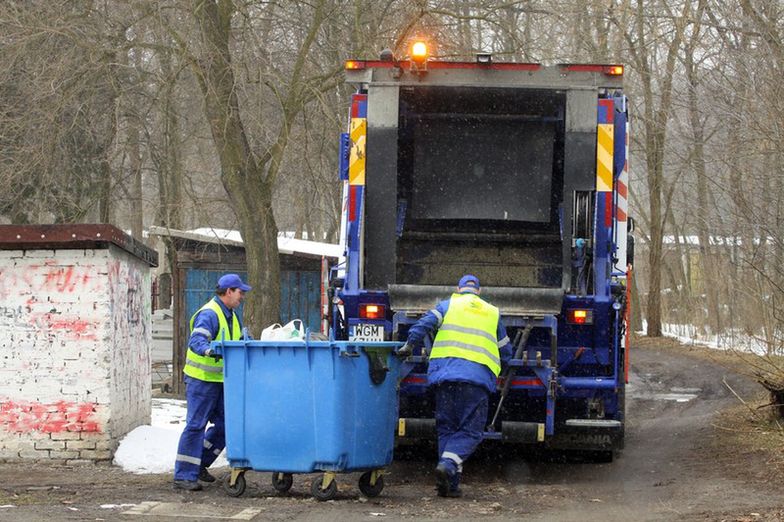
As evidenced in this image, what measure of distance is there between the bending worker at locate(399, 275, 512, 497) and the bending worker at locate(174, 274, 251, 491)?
1.27m

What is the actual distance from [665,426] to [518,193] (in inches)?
146

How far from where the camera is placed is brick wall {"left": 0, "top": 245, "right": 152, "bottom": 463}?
9.18 meters

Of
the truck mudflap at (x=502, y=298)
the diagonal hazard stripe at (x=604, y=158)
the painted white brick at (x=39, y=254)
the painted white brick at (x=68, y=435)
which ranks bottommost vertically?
the painted white brick at (x=68, y=435)

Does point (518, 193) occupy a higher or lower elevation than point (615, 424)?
higher

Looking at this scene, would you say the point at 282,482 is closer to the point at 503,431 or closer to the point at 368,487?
the point at 368,487

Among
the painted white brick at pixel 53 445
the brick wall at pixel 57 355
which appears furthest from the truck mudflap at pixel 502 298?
the painted white brick at pixel 53 445

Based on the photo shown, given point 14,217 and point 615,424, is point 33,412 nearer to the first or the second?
point 615,424

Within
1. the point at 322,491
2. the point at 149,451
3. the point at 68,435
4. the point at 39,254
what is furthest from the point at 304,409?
the point at 39,254

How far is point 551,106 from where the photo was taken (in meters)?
Answer: 9.29

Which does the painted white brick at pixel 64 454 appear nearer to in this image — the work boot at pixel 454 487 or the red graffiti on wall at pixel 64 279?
the red graffiti on wall at pixel 64 279

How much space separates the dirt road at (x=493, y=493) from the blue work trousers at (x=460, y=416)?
0.34 m

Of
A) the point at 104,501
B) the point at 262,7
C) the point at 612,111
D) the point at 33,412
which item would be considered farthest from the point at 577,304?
the point at 262,7

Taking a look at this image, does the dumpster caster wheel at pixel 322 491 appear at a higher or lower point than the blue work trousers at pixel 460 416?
lower

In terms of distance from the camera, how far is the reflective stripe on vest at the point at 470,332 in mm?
7789
